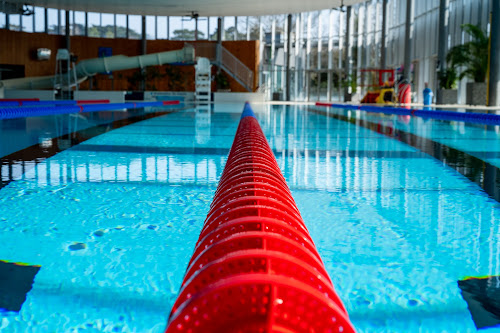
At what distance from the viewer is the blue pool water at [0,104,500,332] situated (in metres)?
1.70

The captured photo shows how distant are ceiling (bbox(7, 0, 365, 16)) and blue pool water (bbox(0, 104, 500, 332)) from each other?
74.2 ft

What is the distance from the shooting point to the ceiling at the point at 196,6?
26938 mm

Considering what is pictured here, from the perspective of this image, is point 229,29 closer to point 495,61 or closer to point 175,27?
point 175,27

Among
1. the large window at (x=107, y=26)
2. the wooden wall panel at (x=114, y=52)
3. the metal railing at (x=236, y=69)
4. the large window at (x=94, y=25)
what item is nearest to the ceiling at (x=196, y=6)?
the metal railing at (x=236, y=69)

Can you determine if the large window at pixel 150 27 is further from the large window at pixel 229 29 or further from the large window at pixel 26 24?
the large window at pixel 26 24

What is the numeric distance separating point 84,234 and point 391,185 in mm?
2327

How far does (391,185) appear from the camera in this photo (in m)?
4.07

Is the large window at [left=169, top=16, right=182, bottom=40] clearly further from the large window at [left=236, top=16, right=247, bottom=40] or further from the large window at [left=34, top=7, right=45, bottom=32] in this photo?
the large window at [left=34, top=7, right=45, bottom=32]

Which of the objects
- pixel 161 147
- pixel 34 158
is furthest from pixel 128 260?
pixel 161 147

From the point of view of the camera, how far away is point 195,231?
8.89ft

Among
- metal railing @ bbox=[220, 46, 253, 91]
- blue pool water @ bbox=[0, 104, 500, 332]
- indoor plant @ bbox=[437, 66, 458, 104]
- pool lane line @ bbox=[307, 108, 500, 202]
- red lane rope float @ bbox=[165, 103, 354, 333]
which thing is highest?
metal railing @ bbox=[220, 46, 253, 91]

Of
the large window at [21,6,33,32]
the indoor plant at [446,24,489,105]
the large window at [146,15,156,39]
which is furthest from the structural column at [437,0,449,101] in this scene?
the large window at [21,6,33,32]

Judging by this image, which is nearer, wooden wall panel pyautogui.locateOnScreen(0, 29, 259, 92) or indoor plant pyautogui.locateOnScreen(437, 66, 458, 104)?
indoor plant pyautogui.locateOnScreen(437, 66, 458, 104)

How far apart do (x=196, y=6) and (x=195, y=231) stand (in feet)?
88.0
